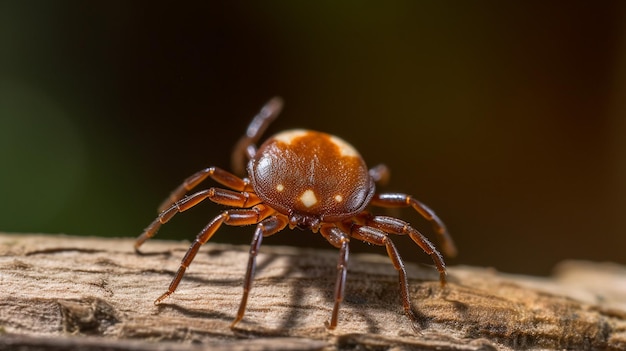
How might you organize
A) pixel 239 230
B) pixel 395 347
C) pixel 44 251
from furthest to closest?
pixel 239 230, pixel 44 251, pixel 395 347

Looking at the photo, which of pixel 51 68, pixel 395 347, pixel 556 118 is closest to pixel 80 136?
pixel 51 68

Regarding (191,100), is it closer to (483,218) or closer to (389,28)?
(389,28)

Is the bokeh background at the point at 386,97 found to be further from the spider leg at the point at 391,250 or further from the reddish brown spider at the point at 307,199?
the spider leg at the point at 391,250

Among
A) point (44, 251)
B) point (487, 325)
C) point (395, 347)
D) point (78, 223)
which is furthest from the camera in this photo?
point (78, 223)

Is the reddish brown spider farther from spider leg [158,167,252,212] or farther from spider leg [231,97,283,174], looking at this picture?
spider leg [231,97,283,174]

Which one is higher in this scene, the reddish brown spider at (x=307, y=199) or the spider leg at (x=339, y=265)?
the reddish brown spider at (x=307, y=199)

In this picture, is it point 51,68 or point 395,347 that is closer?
point 395,347

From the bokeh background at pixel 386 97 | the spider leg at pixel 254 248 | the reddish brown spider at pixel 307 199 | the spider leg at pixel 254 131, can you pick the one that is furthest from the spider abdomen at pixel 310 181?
the bokeh background at pixel 386 97
